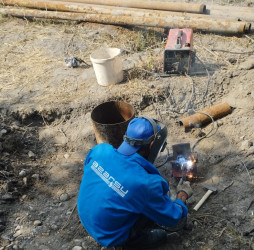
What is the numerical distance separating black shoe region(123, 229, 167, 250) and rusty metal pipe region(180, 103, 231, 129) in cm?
223

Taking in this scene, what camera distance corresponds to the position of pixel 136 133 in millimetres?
3227

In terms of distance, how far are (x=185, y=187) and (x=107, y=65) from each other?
2878mm

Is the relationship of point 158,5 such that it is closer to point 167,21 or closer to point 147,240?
point 167,21

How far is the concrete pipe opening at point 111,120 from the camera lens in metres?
4.66

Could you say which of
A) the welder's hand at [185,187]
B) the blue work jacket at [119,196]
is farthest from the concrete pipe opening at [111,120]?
the blue work jacket at [119,196]

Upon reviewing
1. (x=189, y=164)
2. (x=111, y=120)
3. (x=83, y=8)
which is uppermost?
(x=83, y=8)

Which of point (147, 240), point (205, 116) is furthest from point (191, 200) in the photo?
point (205, 116)

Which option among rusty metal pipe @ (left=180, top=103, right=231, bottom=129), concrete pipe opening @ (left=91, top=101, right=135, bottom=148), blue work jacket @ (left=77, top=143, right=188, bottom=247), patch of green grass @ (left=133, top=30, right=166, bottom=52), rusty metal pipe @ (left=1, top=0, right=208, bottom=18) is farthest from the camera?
rusty metal pipe @ (left=1, top=0, right=208, bottom=18)

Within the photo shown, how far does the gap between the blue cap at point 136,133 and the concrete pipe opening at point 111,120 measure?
1298 mm

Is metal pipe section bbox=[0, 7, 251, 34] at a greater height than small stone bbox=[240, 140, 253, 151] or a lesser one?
greater

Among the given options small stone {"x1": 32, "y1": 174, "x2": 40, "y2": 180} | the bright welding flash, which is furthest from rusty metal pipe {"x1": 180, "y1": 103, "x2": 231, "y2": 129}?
small stone {"x1": 32, "y1": 174, "x2": 40, "y2": 180}

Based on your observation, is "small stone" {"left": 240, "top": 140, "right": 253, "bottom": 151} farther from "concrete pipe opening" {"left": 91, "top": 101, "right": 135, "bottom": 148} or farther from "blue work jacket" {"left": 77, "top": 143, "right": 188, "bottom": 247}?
"blue work jacket" {"left": 77, "top": 143, "right": 188, "bottom": 247}

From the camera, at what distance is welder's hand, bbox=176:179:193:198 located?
13.6ft

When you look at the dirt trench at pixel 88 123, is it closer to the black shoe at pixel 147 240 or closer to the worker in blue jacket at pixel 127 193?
the black shoe at pixel 147 240
